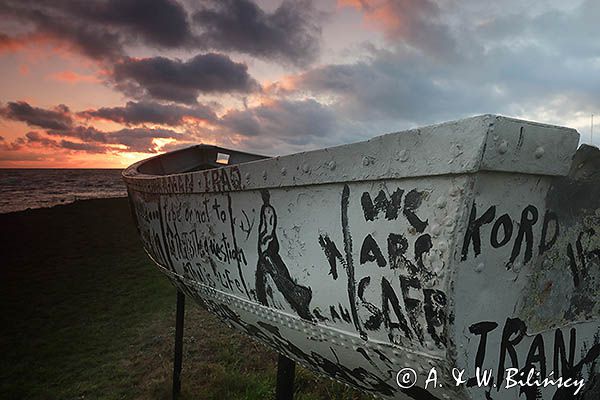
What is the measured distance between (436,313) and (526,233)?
529 millimetres

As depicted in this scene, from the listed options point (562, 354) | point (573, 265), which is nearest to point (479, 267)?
point (573, 265)

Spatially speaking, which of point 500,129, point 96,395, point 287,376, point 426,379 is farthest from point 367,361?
point 96,395

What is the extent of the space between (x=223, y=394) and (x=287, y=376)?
280cm

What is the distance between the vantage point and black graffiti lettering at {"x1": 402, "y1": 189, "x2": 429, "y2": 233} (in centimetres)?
155

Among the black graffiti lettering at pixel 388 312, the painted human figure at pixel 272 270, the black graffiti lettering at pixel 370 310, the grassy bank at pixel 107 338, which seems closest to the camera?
the black graffiti lettering at pixel 388 312

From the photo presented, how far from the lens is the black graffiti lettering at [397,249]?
161cm

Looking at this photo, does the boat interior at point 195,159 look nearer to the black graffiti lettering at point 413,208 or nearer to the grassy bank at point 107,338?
the grassy bank at point 107,338

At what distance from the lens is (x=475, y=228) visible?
4.93 ft

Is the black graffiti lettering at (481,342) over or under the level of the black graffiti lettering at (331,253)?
under

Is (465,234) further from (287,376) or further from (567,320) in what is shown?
(287,376)

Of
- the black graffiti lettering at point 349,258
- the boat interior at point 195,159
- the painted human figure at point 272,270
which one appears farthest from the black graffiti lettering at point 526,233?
the boat interior at point 195,159

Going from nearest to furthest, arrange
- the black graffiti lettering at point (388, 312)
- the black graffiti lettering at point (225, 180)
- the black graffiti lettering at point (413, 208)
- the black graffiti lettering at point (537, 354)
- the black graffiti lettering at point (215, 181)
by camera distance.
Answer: the black graffiti lettering at point (413, 208)
the black graffiti lettering at point (388, 312)
the black graffiti lettering at point (537, 354)
the black graffiti lettering at point (225, 180)
the black graffiti lettering at point (215, 181)

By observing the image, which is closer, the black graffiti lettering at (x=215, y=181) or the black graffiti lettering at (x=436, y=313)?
the black graffiti lettering at (x=436, y=313)

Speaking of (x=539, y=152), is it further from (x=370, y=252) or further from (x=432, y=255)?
(x=370, y=252)
